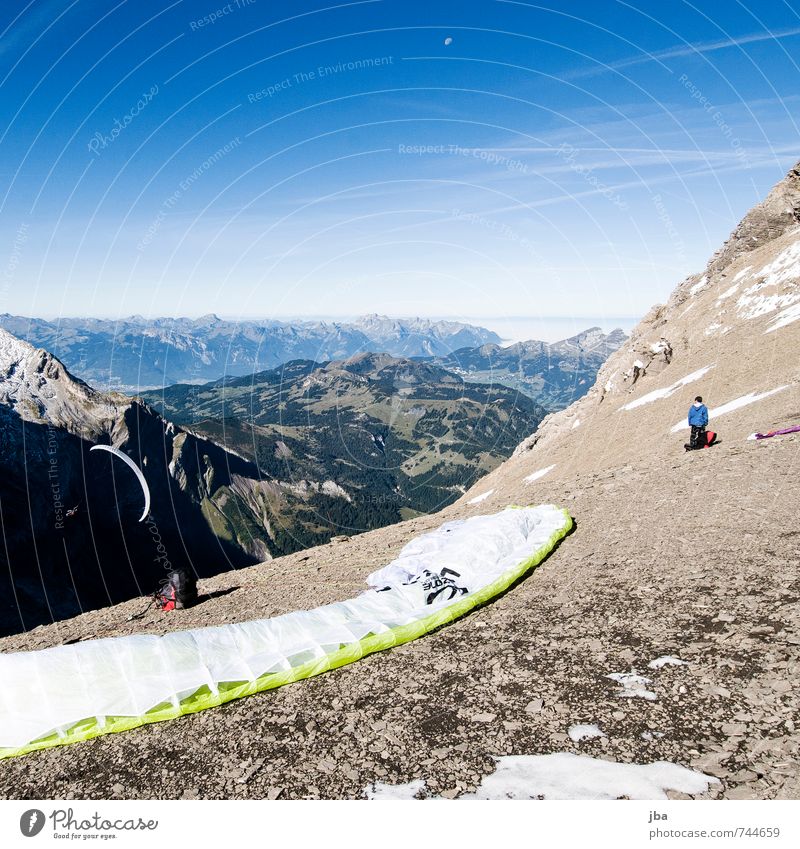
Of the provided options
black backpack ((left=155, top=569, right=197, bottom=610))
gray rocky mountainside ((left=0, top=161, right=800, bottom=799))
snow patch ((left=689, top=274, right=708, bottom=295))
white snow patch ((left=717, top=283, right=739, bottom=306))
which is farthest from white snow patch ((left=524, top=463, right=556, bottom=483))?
snow patch ((left=689, top=274, right=708, bottom=295))

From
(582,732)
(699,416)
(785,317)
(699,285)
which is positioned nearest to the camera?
(582,732)

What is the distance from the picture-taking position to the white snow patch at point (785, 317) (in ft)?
171

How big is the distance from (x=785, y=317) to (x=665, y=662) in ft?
184

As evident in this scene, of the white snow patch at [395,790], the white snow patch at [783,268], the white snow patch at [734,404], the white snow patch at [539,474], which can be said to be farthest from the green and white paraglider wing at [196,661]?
the white snow patch at [783,268]

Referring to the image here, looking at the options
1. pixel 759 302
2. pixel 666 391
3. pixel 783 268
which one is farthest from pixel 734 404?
pixel 783 268

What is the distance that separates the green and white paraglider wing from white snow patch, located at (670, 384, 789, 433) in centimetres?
3056

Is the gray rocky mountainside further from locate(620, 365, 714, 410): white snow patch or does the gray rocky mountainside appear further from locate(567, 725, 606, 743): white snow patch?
locate(620, 365, 714, 410): white snow patch

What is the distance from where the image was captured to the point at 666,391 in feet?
182

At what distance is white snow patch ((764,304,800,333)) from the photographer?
2049 inches

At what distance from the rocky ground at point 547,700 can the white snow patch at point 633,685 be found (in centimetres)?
12

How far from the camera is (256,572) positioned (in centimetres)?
2697

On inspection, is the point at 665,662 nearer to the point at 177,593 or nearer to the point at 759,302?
the point at 177,593
